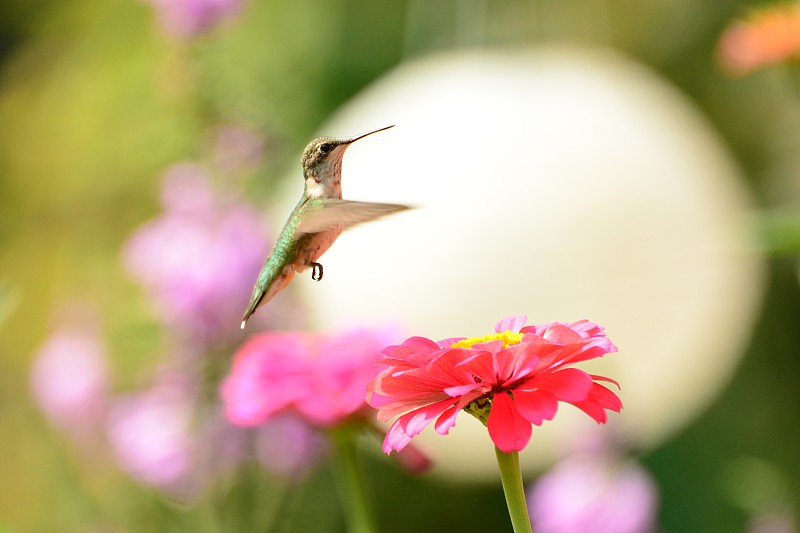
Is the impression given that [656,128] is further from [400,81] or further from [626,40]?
[626,40]

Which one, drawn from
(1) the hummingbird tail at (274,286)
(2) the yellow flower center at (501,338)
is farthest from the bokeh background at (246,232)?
(2) the yellow flower center at (501,338)

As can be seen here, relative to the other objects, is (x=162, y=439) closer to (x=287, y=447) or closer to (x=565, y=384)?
(x=287, y=447)

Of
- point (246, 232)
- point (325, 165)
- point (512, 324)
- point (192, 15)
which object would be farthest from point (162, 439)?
point (512, 324)

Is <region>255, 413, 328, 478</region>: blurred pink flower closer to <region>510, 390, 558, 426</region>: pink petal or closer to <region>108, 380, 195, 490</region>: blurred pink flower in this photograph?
<region>108, 380, 195, 490</region>: blurred pink flower

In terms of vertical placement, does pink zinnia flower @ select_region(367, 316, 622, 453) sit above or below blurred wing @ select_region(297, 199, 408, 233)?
below

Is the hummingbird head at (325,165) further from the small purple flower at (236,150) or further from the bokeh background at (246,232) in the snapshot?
the small purple flower at (236,150)

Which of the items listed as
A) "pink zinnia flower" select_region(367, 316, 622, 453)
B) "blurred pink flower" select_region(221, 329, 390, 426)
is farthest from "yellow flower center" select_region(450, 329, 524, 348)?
"blurred pink flower" select_region(221, 329, 390, 426)

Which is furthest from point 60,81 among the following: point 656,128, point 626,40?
point 656,128
